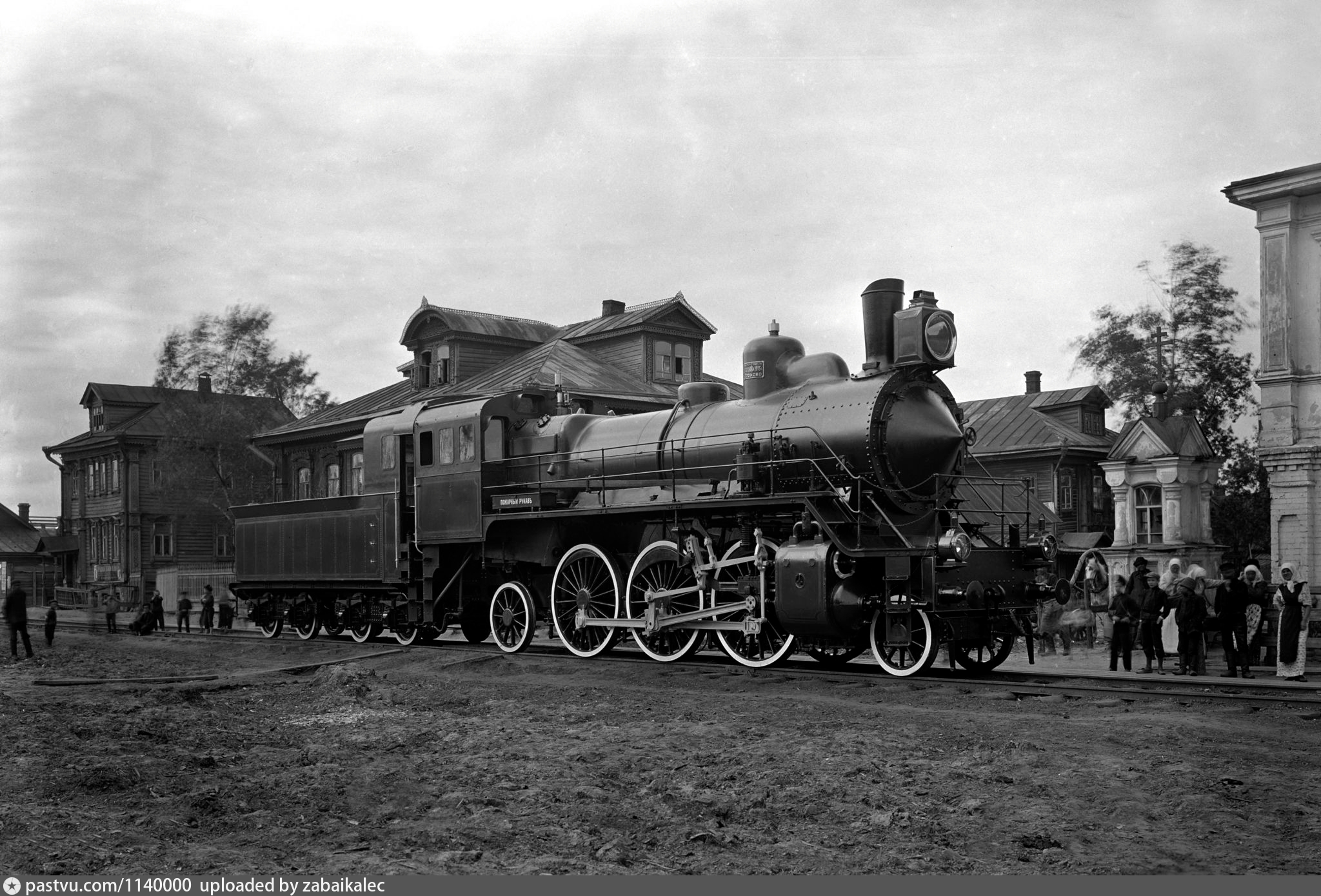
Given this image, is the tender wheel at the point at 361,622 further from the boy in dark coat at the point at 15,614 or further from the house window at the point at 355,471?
the house window at the point at 355,471

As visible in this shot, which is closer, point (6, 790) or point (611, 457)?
point (6, 790)

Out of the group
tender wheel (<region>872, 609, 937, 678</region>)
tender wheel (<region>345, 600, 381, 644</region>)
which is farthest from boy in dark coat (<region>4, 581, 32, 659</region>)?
tender wheel (<region>872, 609, 937, 678</region>)

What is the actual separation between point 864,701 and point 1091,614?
11532 millimetres

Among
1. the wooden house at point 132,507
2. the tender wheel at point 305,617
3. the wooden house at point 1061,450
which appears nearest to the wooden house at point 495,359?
the wooden house at point 132,507

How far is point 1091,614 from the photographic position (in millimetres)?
22094

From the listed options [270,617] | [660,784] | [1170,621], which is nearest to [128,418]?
[270,617]

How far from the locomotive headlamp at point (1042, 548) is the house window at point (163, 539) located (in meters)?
48.3

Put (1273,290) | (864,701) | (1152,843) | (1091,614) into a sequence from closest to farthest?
1. (1152,843)
2. (864,701)
3. (1091,614)
4. (1273,290)

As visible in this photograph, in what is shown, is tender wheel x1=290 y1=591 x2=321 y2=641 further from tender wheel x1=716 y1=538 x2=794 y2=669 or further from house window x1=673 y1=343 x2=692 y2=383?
house window x1=673 y1=343 x2=692 y2=383

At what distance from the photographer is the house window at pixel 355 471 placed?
40312 millimetres

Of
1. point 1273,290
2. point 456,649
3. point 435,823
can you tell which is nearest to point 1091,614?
point 1273,290

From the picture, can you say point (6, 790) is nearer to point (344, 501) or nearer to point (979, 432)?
point (344, 501)

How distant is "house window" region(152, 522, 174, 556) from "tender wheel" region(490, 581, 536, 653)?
40.7m

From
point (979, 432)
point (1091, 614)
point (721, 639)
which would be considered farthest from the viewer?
point (979, 432)
